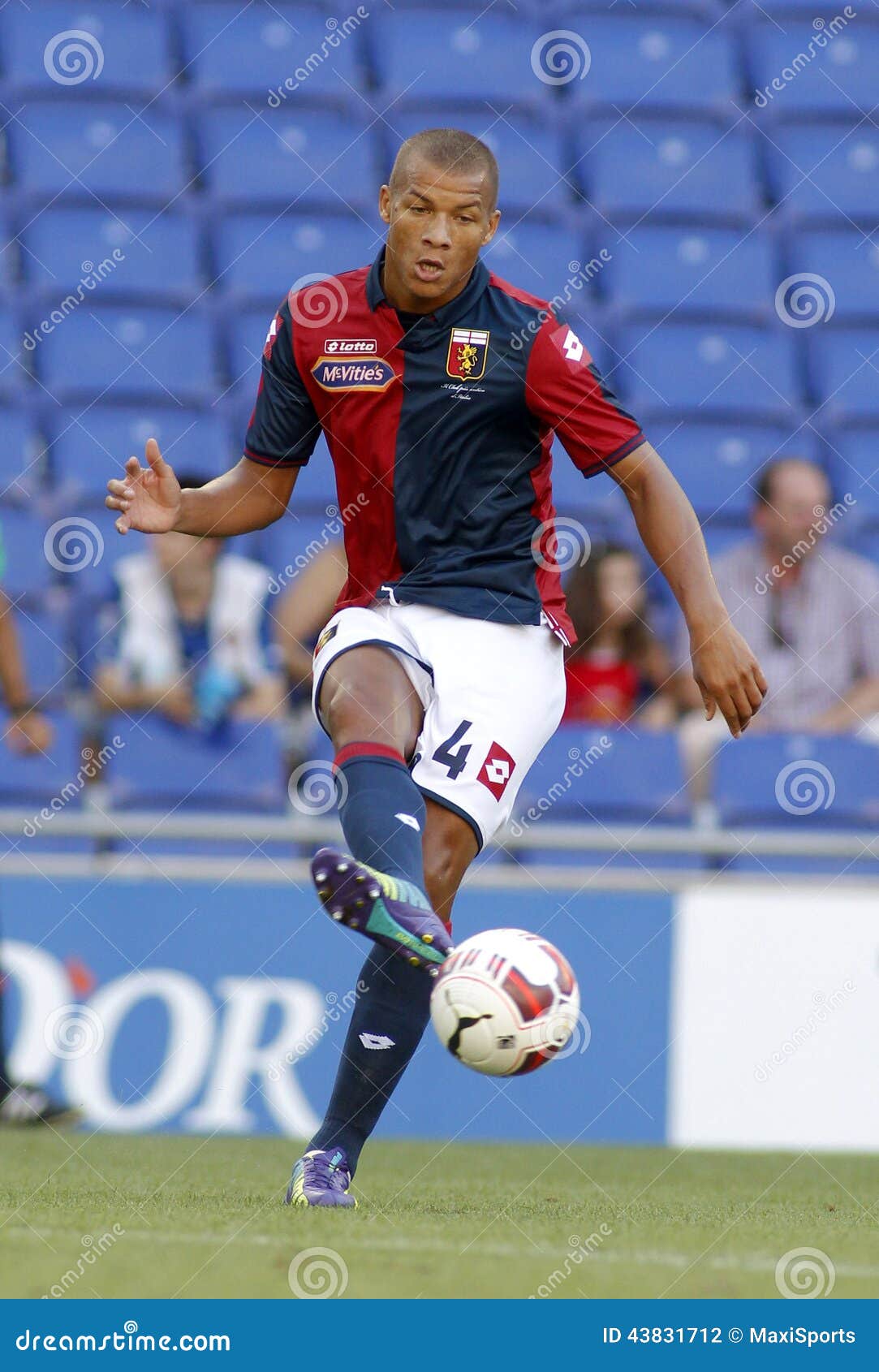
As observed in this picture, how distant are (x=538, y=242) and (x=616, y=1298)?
763cm

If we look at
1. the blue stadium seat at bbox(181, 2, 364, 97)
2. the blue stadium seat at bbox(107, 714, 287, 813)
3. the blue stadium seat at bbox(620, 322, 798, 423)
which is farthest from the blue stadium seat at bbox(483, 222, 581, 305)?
the blue stadium seat at bbox(107, 714, 287, 813)

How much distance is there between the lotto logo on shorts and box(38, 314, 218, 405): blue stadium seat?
5390mm

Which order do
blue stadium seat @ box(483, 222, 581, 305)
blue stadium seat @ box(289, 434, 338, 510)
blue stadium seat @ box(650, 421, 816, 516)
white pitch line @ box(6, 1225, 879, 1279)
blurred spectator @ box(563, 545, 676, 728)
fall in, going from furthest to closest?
blue stadium seat @ box(483, 222, 581, 305)
blue stadium seat @ box(650, 421, 816, 516)
blue stadium seat @ box(289, 434, 338, 510)
blurred spectator @ box(563, 545, 676, 728)
white pitch line @ box(6, 1225, 879, 1279)

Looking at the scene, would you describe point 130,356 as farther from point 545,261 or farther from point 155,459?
point 155,459

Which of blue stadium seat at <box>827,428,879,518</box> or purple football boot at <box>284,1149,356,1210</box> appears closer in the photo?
purple football boot at <box>284,1149,356,1210</box>

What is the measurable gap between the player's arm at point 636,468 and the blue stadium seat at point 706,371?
17.6 feet

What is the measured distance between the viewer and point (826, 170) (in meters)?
10.8

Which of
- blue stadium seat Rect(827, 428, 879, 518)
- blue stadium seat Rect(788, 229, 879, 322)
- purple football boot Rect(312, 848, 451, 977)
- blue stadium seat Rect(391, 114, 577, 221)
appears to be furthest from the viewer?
blue stadium seat Rect(788, 229, 879, 322)

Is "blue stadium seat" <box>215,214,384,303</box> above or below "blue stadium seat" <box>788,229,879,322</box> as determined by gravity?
below

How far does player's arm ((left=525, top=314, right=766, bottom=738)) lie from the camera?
410cm

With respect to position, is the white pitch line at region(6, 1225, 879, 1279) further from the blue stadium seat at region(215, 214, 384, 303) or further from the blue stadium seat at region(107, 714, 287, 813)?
the blue stadium seat at region(215, 214, 384, 303)

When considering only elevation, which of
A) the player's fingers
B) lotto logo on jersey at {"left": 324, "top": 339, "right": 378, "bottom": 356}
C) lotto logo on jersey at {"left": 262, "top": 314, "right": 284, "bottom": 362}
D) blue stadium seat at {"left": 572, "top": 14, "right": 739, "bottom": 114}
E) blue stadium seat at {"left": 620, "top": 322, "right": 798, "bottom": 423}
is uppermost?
blue stadium seat at {"left": 572, "top": 14, "right": 739, "bottom": 114}

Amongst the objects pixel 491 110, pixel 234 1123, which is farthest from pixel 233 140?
pixel 234 1123

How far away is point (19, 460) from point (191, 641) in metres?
1.70
